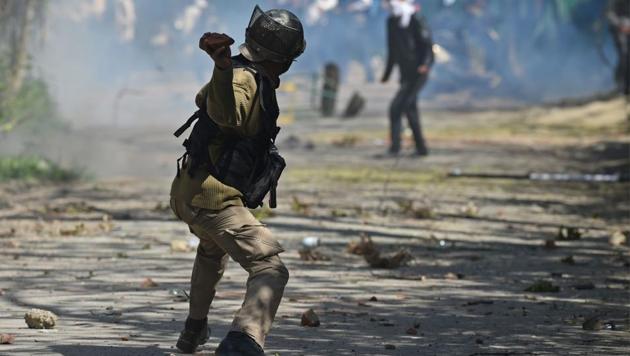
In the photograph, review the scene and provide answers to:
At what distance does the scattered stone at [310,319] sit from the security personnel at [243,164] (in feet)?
4.44

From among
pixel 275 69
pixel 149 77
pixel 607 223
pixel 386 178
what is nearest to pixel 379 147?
pixel 386 178

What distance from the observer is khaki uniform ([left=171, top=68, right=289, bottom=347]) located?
5605 millimetres

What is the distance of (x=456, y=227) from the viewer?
12531 mm

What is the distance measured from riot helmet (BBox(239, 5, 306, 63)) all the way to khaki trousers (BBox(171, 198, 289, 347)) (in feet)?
2.14

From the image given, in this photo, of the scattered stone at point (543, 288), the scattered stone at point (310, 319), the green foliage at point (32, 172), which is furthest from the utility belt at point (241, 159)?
the green foliage at point (32, 172)

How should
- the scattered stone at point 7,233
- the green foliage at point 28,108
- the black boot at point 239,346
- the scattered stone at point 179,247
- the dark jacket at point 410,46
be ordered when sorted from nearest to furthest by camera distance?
the black boot at point 239,346, the scattered stone at point 179,247, the scattered stone at point 7,233, the green foliage at point 28,108, the dark jacket at point 410,46

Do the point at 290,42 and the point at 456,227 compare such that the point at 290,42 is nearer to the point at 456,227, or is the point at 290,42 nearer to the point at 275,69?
the point at 275,69

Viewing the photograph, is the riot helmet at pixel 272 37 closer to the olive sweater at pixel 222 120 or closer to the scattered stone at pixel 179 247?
the olive sweater at pixel 222 120

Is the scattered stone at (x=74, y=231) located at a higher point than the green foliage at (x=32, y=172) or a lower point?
higher

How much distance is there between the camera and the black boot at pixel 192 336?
20.5 ft

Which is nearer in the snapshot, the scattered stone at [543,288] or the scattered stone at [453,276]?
the scattered stone at [543,288]

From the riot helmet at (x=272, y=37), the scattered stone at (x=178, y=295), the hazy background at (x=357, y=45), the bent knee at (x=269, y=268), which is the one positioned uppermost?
the riot helmet at (x=272, y=37)

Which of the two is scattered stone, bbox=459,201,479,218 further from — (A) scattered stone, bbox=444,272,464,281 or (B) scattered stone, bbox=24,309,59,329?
(B) scattered stone, bbox=24,309,59,329

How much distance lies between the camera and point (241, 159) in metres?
5.84
